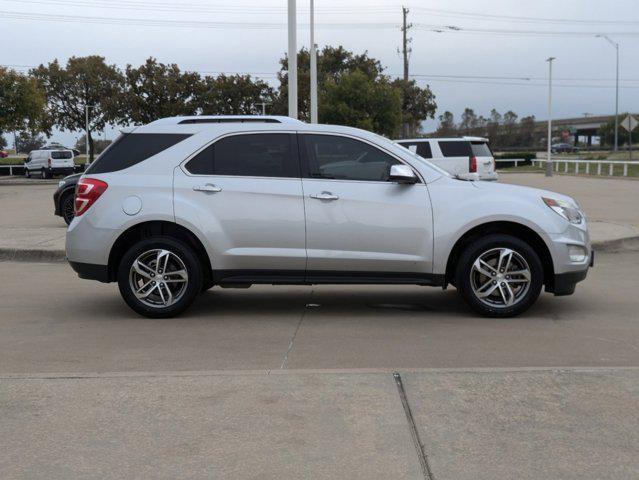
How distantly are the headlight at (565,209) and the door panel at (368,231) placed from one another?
1.21 meters

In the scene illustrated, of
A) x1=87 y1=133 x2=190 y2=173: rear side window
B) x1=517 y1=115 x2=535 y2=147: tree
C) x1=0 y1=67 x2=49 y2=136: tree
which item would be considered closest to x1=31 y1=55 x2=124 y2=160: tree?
x1=0 y1=67 x2=49 y2=136: tree

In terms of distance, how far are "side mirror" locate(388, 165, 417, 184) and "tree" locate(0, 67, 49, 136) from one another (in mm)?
38971

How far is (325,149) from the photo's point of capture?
723 cm

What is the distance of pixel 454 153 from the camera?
72.0 ft

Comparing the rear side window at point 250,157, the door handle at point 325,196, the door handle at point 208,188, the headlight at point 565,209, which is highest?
the rear side window at point 250,157

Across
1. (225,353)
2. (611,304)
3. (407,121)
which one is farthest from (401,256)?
(407,121)

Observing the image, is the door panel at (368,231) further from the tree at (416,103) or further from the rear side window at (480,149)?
the tree at (416,103)

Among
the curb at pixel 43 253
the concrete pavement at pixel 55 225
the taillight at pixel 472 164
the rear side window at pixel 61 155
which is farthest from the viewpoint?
the rear side window at pixel 61 155

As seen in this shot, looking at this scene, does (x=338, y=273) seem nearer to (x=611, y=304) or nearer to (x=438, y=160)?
(x=611, y=304)

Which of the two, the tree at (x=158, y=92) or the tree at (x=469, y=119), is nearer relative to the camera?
the tree at (x=158, y=92)

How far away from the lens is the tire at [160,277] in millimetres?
7047

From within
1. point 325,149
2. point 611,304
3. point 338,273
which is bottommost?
point 611,304

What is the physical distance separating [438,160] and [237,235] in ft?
50.2

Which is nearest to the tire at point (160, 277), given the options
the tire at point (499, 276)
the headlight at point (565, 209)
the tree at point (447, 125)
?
the tire at point (499, 276)
